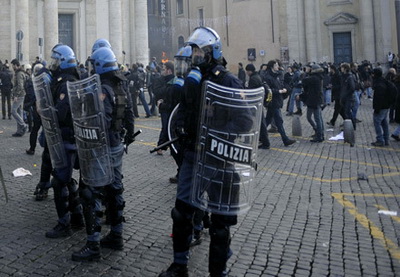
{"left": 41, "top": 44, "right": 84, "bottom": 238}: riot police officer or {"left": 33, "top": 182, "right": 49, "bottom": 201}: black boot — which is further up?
{"left": 41, "top": 44, "right": 84, "bottom": 238}: riot police officer

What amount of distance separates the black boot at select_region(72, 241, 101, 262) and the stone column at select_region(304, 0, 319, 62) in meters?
33.4

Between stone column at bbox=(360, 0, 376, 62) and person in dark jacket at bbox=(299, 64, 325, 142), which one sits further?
stone column at bbox=(360, 0, 376, 62)

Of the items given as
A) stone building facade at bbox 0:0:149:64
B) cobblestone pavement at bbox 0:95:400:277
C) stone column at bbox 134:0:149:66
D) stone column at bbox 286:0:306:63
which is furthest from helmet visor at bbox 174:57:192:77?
stone column at bbox 286:0:306:63

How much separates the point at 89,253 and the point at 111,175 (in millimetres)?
761

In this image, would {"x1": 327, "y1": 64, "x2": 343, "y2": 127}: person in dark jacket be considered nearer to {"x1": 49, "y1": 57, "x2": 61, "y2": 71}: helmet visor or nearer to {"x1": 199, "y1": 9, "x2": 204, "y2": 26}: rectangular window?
{"x1": 49, "y1": 57, "x2": 61, "y2": 71}: helmet visor

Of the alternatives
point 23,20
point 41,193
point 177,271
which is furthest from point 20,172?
point 23,20

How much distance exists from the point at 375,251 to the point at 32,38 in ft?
92.3

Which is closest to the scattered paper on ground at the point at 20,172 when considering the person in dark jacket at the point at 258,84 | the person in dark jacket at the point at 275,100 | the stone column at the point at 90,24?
the person in dark jacket at the point at 258,84

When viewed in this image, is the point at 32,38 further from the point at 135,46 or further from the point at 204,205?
the point at 204,205

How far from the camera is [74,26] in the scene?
103 ft

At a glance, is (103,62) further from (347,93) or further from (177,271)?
(347,93)

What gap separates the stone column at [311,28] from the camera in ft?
117

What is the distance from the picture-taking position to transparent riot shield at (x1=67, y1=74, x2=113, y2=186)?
14.3 ft

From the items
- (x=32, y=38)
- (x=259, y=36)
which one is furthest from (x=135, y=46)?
(x=259, y=36)
